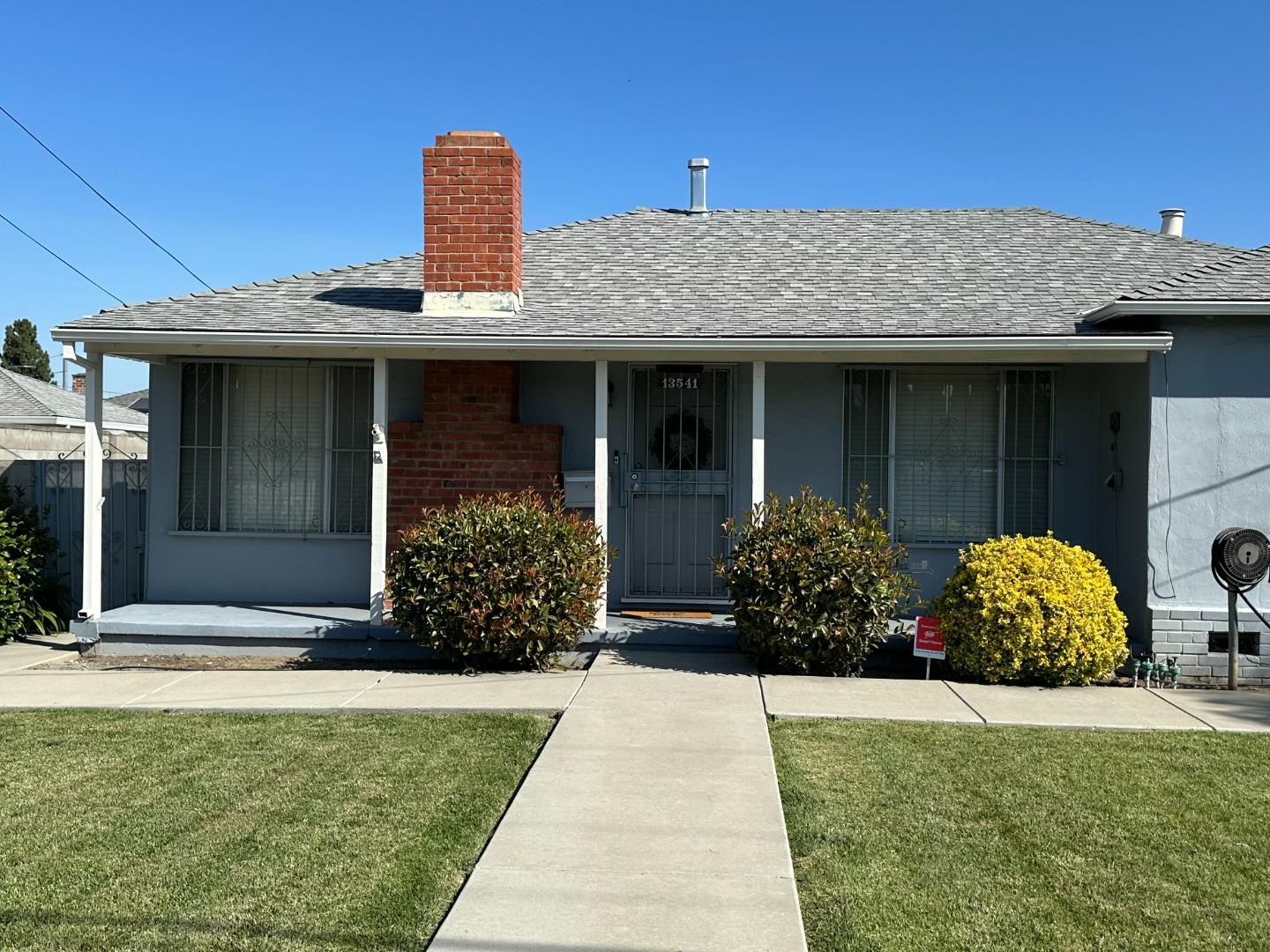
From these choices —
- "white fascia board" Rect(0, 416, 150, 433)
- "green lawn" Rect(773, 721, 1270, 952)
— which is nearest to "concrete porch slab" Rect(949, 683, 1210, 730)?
"green lawn" Rect(773, 721, 1270, 952)

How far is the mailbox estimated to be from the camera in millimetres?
9836

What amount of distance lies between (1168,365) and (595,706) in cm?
519

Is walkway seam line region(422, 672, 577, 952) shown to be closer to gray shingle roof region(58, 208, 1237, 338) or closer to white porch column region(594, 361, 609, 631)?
white porch column region(594, 361, 609, 631)

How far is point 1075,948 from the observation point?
13.3 feet

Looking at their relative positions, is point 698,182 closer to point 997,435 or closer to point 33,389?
point 997,435

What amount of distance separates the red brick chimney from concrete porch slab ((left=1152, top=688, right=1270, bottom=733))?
241 inches

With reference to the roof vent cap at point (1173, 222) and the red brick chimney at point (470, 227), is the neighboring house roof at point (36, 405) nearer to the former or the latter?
the red brick chimney at point (470, 227)

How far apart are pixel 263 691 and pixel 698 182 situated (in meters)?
7.99

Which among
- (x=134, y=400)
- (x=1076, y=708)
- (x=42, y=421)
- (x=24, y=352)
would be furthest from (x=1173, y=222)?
(x=24, y=352)

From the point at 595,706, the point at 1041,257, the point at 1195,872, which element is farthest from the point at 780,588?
the point at 1041,257

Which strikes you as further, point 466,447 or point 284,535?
point 284,535

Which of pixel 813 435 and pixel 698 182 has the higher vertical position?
pixel 698 182

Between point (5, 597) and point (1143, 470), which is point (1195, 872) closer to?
point (1143, 470)

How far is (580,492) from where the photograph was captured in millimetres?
9867
